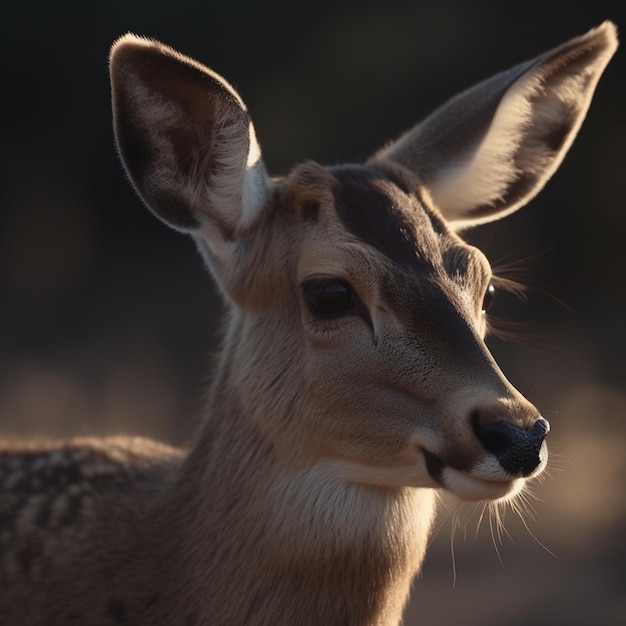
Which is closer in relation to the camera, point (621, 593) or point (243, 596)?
point (243, 596)

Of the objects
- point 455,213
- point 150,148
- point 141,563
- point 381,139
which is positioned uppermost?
point 150,148

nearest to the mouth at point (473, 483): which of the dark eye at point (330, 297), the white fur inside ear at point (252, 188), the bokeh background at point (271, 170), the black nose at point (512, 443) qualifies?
the black nose at point (512, 443)

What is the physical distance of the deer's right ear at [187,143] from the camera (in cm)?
432

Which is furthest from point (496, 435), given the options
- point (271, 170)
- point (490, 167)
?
point (271, 170)

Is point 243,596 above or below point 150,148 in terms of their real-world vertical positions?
below

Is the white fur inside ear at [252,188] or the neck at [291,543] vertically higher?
the white fur inside ear at [252,188]

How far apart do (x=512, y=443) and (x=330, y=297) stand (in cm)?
88

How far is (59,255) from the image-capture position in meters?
15.7

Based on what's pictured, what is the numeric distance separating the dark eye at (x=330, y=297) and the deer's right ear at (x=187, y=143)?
0.48 meters

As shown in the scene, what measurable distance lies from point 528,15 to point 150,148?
11.7m

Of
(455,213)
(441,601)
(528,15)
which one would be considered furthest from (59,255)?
(455,213)

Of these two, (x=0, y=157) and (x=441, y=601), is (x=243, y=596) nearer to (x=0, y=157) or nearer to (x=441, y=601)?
(x=441, y=601)

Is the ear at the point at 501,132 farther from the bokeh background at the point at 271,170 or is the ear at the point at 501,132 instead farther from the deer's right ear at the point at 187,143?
Result: the bokeh background at the point at 271,170

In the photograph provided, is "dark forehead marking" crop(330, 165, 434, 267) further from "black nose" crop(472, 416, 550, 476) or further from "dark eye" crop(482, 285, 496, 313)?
"black nose" crop(472, 416, 550, 476)
